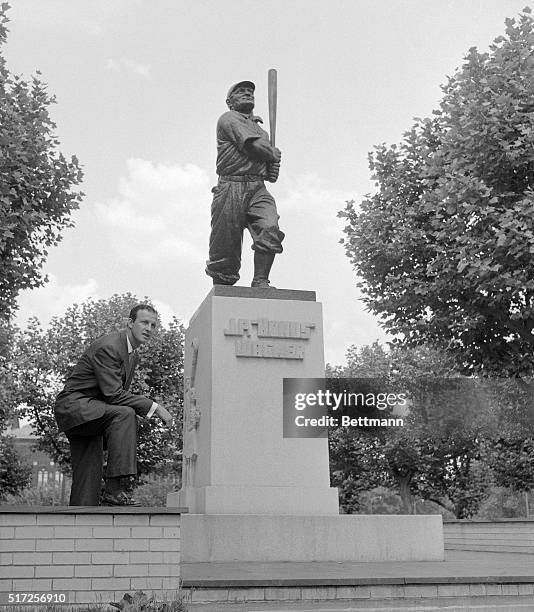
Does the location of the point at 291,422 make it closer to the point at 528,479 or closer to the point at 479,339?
the point at 479,339

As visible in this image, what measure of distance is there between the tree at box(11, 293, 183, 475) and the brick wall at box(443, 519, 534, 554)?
18.3m

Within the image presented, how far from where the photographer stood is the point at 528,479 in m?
37.4

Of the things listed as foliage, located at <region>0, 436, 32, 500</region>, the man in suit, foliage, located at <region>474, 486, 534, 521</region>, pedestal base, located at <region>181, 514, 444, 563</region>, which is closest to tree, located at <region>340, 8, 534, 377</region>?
pedestal base, located at <region>181, 514, 444, 563</region>

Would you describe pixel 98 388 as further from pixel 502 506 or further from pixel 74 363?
pixel 502 506

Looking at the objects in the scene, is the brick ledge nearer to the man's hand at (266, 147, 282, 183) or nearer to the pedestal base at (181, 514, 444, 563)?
the pedestal base at (181, 514, 444, 563)

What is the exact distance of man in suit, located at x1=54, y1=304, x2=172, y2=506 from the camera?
28.7ft

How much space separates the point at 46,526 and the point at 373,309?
15186 millimetres

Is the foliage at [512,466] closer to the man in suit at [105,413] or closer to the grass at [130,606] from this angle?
the man in suit at [105,413]

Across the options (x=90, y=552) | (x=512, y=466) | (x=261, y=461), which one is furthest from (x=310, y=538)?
(x=512, y=466)

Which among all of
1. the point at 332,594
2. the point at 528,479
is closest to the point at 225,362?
the point at 332,594

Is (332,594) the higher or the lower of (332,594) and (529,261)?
the lower

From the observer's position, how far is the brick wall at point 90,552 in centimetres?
821

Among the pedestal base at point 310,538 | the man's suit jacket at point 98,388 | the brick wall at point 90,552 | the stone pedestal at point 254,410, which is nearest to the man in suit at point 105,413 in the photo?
the man's suit jacket at point 98,388

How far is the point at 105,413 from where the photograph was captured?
8.81 metres
